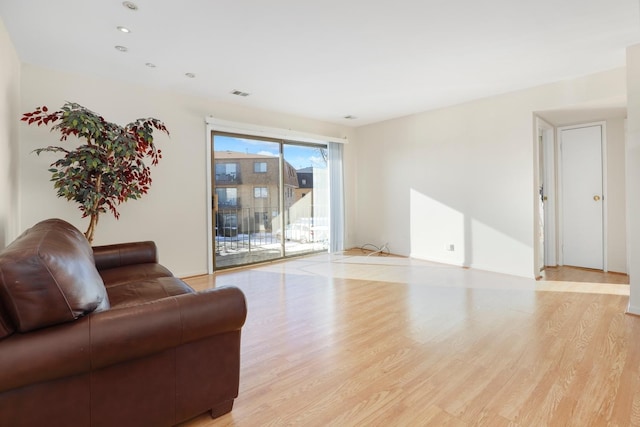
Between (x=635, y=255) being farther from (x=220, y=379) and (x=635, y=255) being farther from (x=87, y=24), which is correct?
(x=87, y=24)

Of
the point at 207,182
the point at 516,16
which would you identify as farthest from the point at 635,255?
the point at 207,182

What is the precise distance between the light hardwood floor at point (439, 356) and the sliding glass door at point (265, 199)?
1.28 m

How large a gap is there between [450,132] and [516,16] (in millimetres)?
2587

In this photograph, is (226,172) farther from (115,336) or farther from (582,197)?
(582,197)

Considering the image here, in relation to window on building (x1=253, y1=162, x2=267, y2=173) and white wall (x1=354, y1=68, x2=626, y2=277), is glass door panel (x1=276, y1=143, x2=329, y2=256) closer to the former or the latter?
window on building (x1=253, y1=162, x2=267, y2=173)

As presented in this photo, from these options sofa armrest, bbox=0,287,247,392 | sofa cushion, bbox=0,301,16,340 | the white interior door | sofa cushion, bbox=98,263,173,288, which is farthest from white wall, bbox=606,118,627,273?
sofa cushion, bbox=0,301,16,340

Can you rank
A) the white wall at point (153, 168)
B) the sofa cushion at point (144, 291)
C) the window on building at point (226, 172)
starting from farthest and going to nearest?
the window on building at point (226, 172), the white wall at point (153, 168), the sofa cushion at point (144, 291)

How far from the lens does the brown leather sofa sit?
113cm

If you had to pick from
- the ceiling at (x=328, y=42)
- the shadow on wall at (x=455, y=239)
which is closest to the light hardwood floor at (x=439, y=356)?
the shadow on wall at (x=455, y=239)

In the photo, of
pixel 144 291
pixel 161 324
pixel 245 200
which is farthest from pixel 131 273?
pixel 245 200

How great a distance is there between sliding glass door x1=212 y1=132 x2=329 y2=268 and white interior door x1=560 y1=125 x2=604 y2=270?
149 inches

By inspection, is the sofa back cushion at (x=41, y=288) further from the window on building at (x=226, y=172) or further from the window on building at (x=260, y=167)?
the window on building at (x=260, y=167)

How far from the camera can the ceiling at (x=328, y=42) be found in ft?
7.79

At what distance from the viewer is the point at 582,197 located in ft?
15.5
